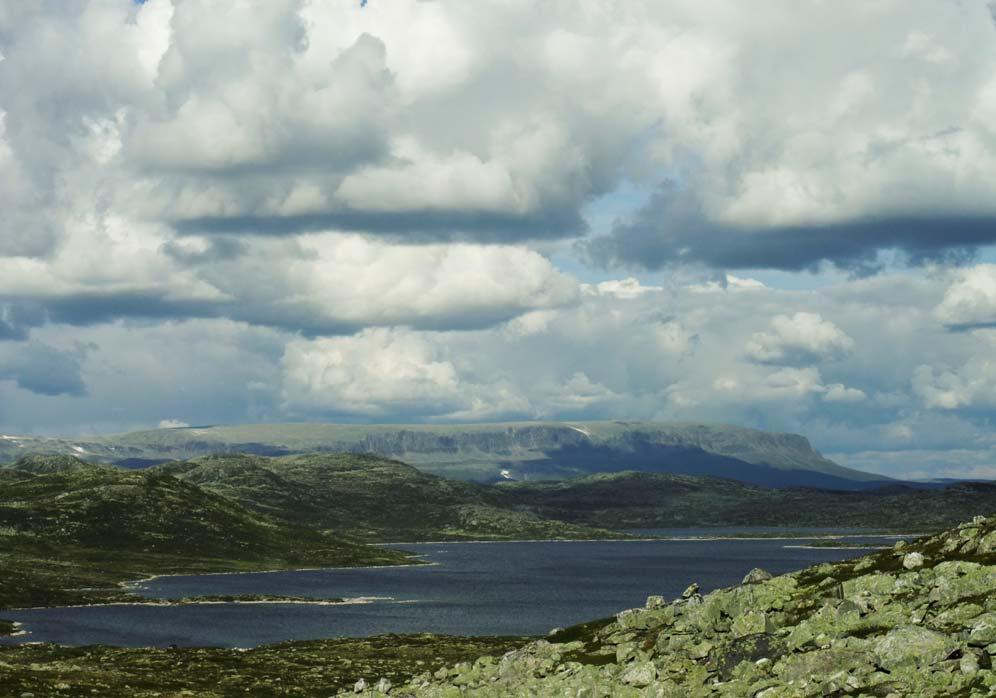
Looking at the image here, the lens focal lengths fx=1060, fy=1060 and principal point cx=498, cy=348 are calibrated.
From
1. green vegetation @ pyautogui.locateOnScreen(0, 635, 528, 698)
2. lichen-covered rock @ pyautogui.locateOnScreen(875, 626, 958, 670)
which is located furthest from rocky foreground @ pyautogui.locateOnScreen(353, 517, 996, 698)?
green vegetation @ pyautogui.locateOnScreen(0, 635, 528, 698)

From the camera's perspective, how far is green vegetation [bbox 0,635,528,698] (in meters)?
101

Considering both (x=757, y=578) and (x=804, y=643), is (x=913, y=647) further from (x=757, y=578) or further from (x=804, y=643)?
(x=757, y=578)

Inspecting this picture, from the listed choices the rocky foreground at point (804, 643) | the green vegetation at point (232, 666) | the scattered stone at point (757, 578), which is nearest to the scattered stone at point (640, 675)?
the rocky foreground at point (804, 643)

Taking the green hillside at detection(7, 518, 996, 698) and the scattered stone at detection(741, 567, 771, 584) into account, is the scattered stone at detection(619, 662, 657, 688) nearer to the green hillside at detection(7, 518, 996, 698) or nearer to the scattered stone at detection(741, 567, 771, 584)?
the green hillside at detection(7, 518, 996, 698)

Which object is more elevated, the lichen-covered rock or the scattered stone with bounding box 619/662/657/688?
the lichen-covered rock

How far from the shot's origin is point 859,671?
1925 inches

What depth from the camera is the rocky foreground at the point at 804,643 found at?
47.8 m

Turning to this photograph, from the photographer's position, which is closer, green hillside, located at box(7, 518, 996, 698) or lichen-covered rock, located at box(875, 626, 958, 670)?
lichen-covered rock, located at box(875, 626, 958, 670)

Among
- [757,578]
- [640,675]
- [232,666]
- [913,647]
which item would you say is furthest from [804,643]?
[232,666]

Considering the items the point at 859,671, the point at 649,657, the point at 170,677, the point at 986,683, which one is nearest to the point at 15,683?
the point at 170,677

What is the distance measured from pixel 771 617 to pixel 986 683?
20.9 metres

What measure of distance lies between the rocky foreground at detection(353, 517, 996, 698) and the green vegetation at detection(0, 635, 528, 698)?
97.0 ft

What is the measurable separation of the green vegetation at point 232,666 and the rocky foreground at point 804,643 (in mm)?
29553

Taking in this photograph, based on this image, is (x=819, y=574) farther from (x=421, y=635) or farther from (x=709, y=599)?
(x=421, y=635)
